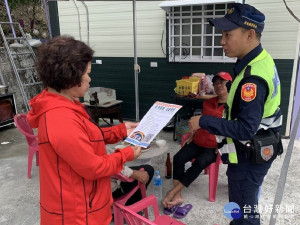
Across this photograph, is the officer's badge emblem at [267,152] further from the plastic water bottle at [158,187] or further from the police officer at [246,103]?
the plastic water bottle at [158,187]

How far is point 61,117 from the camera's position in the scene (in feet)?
3.77

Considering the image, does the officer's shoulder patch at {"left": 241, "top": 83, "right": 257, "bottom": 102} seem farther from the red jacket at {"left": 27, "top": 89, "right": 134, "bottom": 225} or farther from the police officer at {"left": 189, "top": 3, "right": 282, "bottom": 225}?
the red jacket at {"left": 27, "top": 89, "right": 134, "bottom": 225}

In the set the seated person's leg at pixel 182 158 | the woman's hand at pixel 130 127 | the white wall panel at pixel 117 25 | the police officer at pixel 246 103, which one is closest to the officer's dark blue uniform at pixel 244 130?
the police officer at pixel 246 103

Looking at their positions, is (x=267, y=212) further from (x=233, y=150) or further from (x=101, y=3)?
(x=101, y=3)

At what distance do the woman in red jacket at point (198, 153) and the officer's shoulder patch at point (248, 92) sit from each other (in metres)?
1.35

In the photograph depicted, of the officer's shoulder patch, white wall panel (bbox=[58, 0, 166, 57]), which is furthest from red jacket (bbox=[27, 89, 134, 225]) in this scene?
white wall panel (bbox=[58, 0, 166, 57])

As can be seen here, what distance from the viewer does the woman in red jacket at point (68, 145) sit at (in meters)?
1.15

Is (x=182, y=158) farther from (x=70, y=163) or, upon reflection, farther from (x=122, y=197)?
(x=70, y=163)

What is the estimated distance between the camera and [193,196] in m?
2.96

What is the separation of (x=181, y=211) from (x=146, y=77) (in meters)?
3.30

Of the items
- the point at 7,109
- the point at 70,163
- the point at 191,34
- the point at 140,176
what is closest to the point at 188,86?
the point at 191,34

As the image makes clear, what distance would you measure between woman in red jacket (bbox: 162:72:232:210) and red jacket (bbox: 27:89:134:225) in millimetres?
1436

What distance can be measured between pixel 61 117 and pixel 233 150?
1058 millimetres

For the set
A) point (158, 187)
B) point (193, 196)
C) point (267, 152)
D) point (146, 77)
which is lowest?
point (193, 196)
